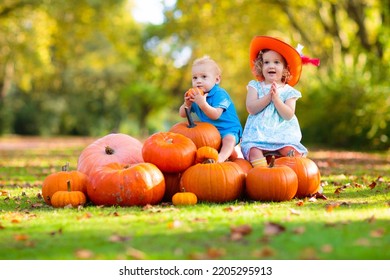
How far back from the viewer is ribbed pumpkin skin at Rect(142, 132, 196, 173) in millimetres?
6293

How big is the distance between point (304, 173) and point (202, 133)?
3.91 ft

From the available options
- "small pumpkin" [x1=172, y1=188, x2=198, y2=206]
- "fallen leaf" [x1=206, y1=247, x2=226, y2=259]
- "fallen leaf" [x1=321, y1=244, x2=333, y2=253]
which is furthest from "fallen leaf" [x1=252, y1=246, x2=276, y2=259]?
"small pumpkin" [x1=172, y1=188, x2=198, y2=206]

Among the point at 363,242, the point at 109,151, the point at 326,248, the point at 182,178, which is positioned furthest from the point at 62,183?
the point at 363,242

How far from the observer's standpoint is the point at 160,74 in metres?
42.8

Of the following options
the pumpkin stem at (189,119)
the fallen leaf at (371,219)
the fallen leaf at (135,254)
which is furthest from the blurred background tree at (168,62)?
the fallen leaf at (135,254)

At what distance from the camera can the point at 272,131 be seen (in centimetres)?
702

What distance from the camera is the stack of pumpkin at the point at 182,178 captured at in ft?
19.9

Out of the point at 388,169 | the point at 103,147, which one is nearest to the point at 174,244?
the point at 103,147

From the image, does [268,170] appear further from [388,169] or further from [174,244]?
[388,169]

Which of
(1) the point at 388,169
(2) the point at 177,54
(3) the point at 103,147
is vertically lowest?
(1) the point at 388,169

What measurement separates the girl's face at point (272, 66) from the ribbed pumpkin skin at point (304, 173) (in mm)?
1120

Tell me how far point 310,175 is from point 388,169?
4835mm

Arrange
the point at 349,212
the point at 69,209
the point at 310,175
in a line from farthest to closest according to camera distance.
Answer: the point at 310,175 < the point at 69,209 < the point at 349,212

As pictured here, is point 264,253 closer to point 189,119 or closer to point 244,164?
point 244,164
